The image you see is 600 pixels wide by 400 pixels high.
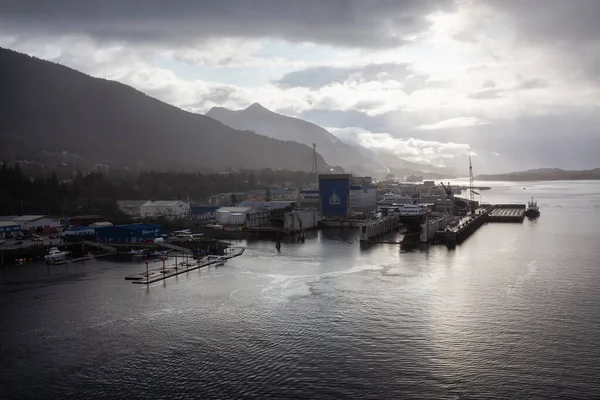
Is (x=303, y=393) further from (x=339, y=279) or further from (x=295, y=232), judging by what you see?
(x=295, y=232)

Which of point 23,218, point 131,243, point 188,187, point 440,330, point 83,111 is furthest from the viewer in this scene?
point 83,111

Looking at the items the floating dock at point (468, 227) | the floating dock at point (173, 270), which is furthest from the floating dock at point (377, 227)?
the floating dock at point (173, 270)

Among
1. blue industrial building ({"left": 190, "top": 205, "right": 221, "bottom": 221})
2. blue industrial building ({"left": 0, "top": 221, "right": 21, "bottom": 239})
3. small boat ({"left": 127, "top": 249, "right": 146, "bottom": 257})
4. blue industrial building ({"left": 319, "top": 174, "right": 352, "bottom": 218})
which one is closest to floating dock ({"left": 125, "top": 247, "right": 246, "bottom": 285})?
small boat ({"left": 127, "top": 249, "right": 146, "bottom": 257})

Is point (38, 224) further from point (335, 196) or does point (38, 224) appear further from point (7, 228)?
point (335, 196)

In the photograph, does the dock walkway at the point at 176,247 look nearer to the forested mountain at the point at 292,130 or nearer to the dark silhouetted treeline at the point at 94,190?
the dark silhouetted treeline at the point at 94,190

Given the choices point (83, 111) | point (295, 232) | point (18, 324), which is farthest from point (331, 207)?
point (83, 111)

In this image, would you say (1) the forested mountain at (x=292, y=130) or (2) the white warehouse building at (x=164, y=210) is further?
(1) the forested mountain at (x=292, y=130)
